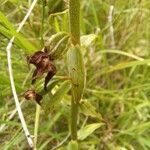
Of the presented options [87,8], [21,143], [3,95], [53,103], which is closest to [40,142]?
[21,143]

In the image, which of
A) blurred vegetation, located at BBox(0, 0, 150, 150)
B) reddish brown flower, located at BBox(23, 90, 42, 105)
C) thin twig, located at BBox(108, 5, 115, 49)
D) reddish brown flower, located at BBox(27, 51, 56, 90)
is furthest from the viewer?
thin twig, located at BBox(108, 5, 115, 49)

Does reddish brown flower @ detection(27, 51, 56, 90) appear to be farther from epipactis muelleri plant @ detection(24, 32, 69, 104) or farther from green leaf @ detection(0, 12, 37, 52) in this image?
green leaf @ detection(0, 12, 37, 52)

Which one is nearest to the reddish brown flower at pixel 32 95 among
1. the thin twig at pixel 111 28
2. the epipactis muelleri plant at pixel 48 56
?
the epipactis muelleri plant at pixel 48 56

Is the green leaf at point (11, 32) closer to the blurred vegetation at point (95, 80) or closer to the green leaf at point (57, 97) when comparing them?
the blurred vegetation at point (95, 80)

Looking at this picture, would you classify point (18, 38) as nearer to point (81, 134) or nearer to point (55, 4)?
point (55, 4)

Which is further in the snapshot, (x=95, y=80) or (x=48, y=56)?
(x=95, y=80)

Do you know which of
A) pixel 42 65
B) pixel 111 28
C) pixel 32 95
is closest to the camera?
pixel 42 65

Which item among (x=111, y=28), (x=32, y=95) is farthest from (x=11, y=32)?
(x=111, y=28)

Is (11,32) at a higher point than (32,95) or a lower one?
higher

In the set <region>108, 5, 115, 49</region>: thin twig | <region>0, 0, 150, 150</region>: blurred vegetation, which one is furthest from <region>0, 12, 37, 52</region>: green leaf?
<region>108, 5, 115, 49</region>: thin twig

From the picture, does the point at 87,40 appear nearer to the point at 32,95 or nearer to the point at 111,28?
the point at 32,95
